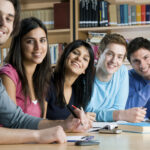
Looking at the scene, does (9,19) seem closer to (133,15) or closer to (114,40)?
(114,40)

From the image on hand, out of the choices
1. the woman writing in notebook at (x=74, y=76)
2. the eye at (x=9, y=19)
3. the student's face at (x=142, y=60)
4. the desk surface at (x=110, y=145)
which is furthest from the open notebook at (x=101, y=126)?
the student's face at (x=142, y=60)

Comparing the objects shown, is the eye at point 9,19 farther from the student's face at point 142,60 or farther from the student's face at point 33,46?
the student's face at point 142,60

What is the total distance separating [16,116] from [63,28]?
2422 millimetres

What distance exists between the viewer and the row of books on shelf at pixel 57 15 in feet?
12.1

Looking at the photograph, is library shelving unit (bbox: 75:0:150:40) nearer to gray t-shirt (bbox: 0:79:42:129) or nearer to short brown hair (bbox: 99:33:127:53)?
short brown hair (bbox: 99:33:127:53)

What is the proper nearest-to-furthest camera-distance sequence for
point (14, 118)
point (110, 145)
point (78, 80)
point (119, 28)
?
1. point (110, 145)
2. point (14, 118)
3. point (78, 80)
4. point (119, 28)

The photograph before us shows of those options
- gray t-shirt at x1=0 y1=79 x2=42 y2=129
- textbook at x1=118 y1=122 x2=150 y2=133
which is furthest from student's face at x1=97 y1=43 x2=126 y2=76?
gray t-shirt at x1=0 y1=79 x2=42 y2=129

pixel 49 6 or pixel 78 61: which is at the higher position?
pixel 49 6

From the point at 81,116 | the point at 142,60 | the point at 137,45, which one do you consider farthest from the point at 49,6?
the point at 81,116

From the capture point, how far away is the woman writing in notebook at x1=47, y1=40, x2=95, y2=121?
2109mm

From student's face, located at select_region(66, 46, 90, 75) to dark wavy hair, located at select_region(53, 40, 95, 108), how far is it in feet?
0.09

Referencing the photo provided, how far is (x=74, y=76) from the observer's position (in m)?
2.20

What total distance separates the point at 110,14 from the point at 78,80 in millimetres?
1608

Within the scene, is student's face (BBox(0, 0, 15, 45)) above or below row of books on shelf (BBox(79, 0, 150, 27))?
below
